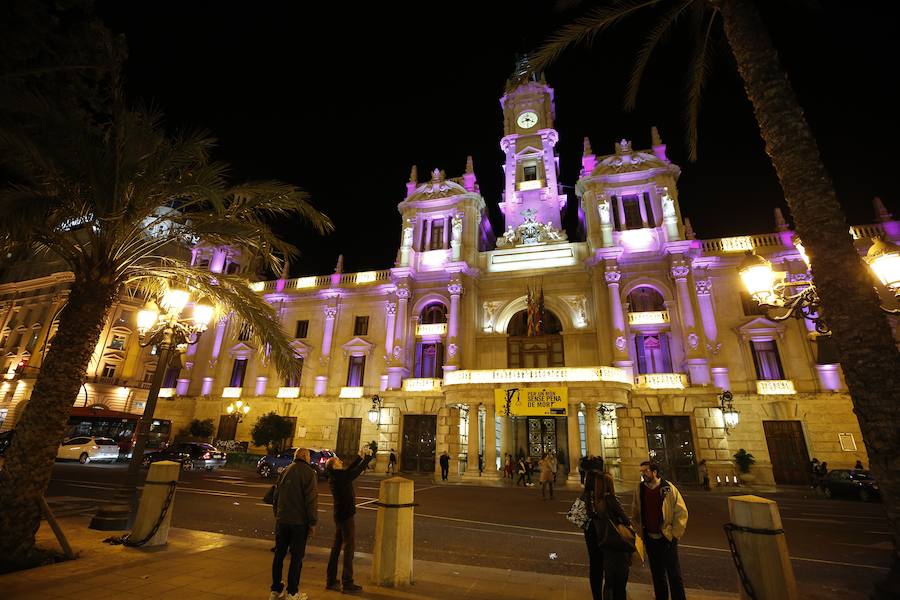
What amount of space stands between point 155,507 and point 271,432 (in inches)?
798

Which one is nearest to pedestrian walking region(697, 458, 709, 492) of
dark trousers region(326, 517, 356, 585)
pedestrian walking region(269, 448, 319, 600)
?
dark trousers region(326, 517, 356, 585)

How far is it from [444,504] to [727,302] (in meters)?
20.6

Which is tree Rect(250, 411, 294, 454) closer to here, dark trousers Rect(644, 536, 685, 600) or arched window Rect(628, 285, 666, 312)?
arched window Rect(628, 285, 666, 312)

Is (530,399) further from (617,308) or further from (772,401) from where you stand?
(772,401)

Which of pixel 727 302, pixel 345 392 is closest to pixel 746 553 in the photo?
pixel 727 302

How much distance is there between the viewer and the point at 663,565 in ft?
16.9

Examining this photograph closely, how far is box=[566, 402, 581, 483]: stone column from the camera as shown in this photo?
68.3 ft

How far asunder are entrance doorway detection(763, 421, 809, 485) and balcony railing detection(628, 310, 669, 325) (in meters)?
7.44

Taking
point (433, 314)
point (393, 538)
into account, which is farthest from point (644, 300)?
point (393, 538)

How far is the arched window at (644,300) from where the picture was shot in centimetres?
2602

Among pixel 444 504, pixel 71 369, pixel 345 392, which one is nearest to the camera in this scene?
pixel 71 369

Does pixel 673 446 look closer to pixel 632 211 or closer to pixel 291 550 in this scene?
pixel 632 211

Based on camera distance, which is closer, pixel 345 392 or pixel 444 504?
pixel 444 504

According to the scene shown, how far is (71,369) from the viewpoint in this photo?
6781mm
